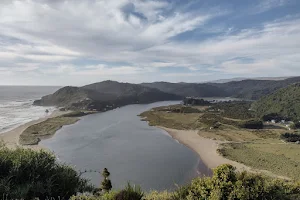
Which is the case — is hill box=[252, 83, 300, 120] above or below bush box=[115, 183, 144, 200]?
below

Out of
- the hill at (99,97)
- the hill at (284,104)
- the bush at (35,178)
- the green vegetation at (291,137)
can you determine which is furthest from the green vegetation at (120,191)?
the hill at (99,97)

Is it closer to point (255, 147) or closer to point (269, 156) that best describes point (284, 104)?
point (255, 147)

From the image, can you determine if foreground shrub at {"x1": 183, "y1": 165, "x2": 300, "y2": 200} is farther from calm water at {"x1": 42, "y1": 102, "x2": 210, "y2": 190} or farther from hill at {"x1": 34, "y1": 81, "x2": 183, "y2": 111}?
hill at {"x1": 34, "y1": 81, "x2": 183, "y2": 111}

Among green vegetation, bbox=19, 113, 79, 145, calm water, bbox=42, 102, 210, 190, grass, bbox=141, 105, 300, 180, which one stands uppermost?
green vegetation, bbox=19, 113, 79, 145

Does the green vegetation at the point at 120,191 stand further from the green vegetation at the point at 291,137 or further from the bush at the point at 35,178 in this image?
the green vegetation at the point at 291,137

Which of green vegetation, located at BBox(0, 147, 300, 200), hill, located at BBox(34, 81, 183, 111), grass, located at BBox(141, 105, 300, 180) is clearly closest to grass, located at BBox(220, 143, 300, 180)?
grass, located at BBox(141, 105, 300, 180)

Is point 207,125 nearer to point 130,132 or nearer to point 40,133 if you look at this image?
point 130,132

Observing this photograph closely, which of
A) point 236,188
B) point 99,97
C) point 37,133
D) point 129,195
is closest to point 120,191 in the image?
point 129,195
